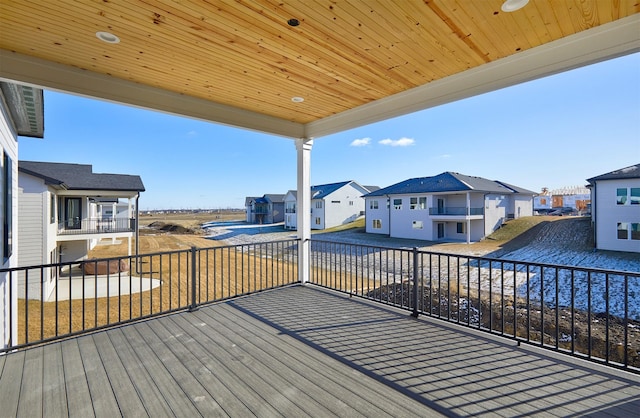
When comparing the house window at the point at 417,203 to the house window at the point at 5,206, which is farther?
the house window at the point at 417,203

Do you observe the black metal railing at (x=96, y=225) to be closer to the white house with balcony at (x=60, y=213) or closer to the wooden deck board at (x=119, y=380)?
the white house with balcony at (x=60, y=213)

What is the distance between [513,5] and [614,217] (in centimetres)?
1372

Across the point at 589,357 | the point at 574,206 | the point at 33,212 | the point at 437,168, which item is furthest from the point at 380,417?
the point at 574,206

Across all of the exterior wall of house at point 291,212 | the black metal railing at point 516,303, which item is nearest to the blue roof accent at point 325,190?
the exterior wall of house at point 291,212

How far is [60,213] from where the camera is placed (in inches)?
451

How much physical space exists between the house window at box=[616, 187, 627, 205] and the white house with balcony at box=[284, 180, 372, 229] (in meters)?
16.2

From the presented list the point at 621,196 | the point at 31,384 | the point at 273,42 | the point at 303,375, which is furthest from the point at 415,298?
the point at 621,196

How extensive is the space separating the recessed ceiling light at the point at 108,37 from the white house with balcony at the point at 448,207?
1698cm

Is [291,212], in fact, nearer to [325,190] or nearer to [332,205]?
[325,190]

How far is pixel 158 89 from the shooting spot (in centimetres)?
328

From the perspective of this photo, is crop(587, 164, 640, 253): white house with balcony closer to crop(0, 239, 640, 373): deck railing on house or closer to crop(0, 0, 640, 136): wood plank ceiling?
crop(0, 239, 640, 373): deck railing on house

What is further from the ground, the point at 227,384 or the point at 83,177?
the point at 83,177

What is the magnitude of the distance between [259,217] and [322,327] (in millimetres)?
32045

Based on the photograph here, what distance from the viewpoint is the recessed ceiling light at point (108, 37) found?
2183mm
